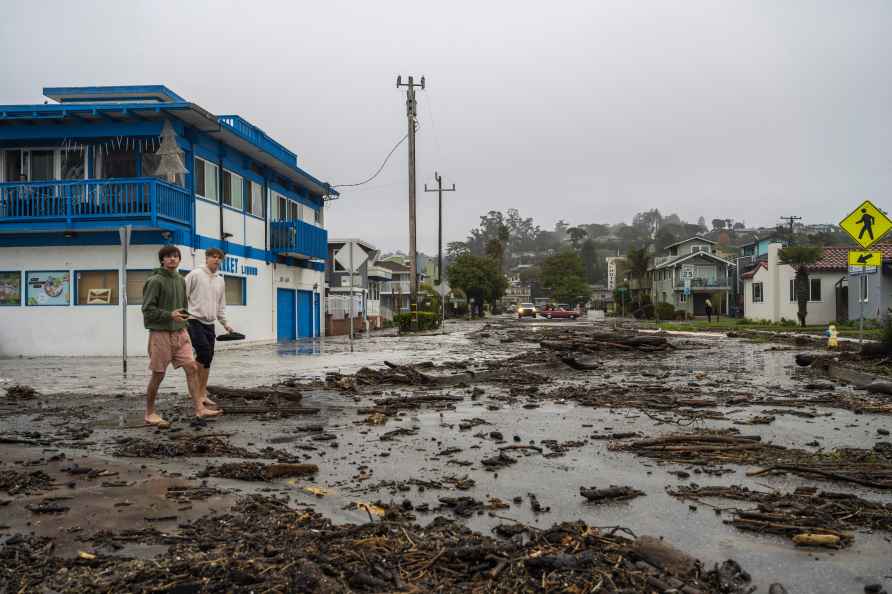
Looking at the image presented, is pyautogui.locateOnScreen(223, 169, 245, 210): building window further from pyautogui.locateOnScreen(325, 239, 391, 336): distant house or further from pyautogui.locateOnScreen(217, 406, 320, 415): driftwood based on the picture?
pyautogui.locateOnScreen(217, 406, 320, 415): driftwood

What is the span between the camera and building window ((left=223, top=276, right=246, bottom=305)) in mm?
24797

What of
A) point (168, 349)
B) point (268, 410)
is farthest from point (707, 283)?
point (168, 349)

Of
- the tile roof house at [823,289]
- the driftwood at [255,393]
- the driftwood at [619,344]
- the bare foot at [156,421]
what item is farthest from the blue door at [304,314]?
the tile roof house at [823,289]

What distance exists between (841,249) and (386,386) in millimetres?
47671

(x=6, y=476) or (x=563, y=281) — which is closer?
(x=6, y=476)

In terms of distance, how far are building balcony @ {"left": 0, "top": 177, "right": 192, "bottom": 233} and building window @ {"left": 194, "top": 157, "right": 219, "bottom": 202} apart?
2.06 m

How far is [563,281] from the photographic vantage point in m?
106

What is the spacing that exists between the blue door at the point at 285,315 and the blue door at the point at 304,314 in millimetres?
846

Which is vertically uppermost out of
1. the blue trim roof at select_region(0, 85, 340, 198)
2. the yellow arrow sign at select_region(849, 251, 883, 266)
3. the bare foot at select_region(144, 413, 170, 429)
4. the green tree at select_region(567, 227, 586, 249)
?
the green tree at select_region(567, 227, 586, 249)

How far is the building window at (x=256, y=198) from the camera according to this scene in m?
27.1

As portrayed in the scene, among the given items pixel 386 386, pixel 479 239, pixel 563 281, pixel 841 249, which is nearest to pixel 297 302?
pixel 386 386

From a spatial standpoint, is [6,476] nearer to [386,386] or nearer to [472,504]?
[472,504]

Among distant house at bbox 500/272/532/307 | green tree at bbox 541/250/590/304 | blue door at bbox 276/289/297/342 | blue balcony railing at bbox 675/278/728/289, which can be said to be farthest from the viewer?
distant house at bbox 500/272/532/307

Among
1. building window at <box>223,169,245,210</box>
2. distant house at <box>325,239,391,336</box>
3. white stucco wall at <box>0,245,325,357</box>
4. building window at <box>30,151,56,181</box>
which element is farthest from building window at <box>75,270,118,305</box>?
distant house at <box>325,239,391,336</box>
